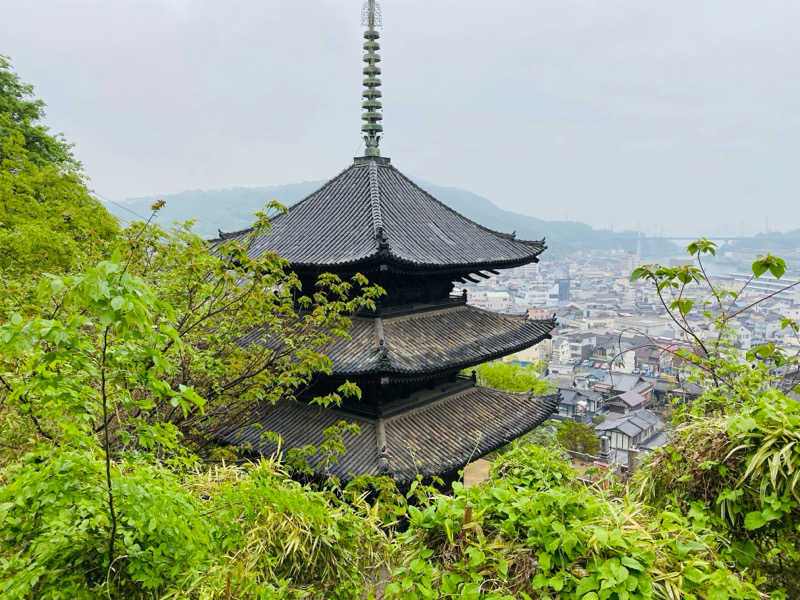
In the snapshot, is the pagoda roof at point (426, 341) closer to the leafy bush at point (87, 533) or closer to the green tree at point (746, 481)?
the green tree at point (746, 481)

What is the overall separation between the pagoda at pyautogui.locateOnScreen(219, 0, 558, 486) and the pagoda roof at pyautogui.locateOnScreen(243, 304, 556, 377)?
0.11ft

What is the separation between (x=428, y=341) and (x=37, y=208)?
1008 cm

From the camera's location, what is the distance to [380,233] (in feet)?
31.0

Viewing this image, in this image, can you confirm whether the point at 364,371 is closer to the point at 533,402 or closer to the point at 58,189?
the point at 533,402

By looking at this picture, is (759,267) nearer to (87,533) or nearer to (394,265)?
(394,265)

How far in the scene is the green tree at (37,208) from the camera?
29.9 ft

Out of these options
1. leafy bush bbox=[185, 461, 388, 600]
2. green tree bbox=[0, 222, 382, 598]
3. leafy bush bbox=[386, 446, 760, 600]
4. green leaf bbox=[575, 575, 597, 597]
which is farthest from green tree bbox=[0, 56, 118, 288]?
green leaf bbox=[575, 575, 597, 597]

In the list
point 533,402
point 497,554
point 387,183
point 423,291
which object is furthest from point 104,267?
point 533,402

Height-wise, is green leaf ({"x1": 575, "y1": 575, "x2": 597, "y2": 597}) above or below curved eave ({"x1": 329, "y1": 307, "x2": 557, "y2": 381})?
above

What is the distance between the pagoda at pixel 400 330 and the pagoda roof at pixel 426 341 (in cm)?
3

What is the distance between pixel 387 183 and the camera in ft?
43.0

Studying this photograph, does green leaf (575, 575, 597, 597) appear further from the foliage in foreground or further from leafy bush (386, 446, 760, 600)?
the foliage in foreground

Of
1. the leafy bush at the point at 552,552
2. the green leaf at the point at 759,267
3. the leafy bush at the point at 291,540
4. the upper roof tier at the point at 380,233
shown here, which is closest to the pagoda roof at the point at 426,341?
the upper roof tier at the point at 380,233

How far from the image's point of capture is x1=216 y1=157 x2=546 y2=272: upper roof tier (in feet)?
33.6
